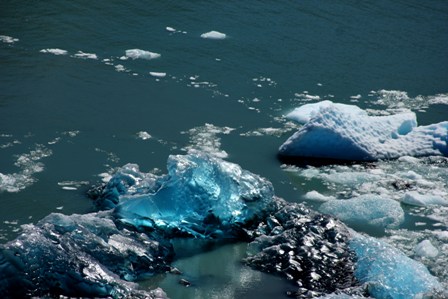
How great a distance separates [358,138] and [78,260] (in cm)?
282

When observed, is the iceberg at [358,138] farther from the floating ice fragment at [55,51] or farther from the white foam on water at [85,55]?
the floating ice fragment at [55,51]

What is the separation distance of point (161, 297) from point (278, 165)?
2097 mm

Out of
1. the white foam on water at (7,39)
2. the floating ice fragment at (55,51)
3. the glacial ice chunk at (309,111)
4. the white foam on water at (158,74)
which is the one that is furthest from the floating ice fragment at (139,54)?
the glacial ice chunk at (309,111)

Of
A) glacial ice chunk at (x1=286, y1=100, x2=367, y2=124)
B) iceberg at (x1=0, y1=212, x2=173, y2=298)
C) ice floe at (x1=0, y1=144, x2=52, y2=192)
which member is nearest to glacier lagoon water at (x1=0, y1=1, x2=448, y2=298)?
ice floe at (x1=0, y1=144, x2=52, y2=192)

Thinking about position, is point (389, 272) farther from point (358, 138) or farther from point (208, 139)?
point (208, 139)

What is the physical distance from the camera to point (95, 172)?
5656mm

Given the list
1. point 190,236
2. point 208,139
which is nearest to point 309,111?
point 208,139

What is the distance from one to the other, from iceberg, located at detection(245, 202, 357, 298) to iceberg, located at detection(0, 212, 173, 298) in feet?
2.07

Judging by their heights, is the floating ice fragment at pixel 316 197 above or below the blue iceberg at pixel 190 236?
below

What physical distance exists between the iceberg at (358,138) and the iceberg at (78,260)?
1.87 metres

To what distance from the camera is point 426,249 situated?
4930 millimetres

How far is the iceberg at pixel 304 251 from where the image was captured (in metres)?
4.60

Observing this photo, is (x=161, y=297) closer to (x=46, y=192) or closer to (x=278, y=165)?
(x=46, y=192)

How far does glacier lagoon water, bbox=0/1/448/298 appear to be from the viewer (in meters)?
5.55
